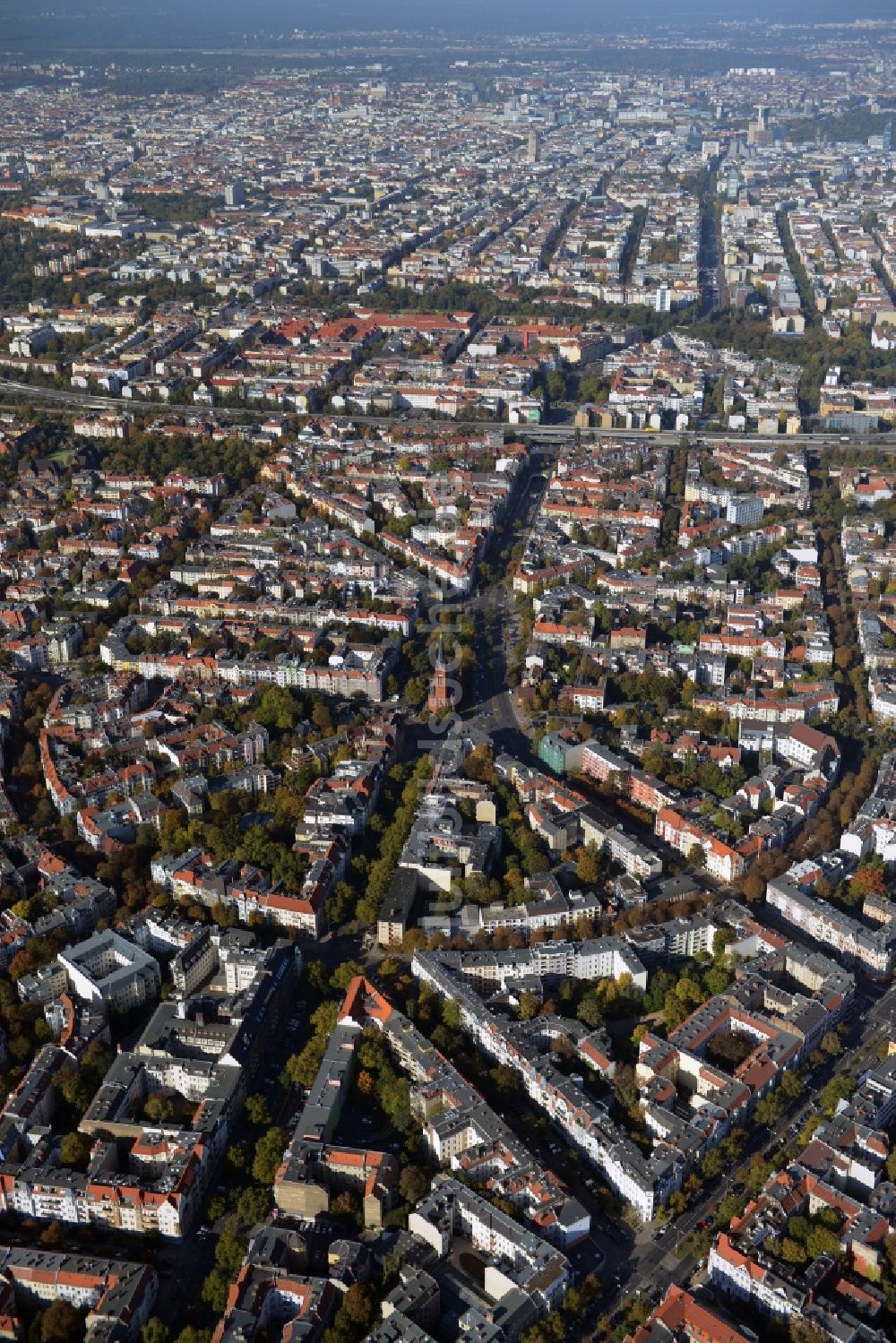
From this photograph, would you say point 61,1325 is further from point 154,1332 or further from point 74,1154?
point 74,1154

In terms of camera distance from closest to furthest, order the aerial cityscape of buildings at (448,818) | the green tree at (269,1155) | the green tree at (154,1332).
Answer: the green tree at (154,1332)
the aerial cityscape of buildings at (448,818)
the green tree at (269,1155)

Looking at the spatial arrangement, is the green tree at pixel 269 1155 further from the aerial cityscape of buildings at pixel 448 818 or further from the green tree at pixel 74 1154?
the green tree at pixel 74 1154

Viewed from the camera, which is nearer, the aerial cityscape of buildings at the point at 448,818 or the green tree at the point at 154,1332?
the green tree at the point at 154,1332

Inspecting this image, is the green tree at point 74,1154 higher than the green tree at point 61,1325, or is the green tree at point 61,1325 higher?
the green tree at point 74,1154

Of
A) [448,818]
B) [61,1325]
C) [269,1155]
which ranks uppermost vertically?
[448,818]

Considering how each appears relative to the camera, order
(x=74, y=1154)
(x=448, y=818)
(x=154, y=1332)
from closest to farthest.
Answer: (x=154, y=1332) → (x=74, y=1154) → (x=448, y=818)

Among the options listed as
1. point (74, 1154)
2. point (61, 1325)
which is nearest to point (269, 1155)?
point (74, 1154)

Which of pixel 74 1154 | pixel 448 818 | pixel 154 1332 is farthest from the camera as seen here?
pixel 448 818

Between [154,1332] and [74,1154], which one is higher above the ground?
[74,1154]

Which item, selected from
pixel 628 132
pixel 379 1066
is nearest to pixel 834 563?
pixel 379 1066

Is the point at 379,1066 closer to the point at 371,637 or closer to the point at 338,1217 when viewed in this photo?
the point at 338,1217

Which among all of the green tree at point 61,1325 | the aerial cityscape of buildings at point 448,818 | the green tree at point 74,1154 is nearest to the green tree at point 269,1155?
the aerial cityscape of buildings at point 448,818
